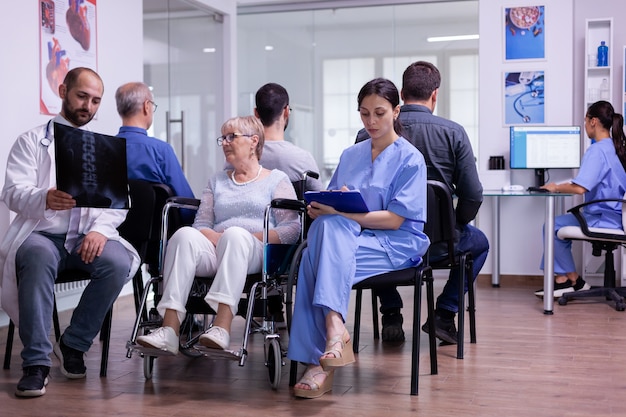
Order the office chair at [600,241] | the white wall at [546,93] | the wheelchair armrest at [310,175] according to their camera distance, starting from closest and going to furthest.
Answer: the wheelchair armrest at [310,175] → the office chair at [600,241] → the white wall at [546,93]

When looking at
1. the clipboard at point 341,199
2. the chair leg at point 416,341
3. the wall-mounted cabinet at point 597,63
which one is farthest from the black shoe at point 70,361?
the wall-mounted cabinet at point 597,63

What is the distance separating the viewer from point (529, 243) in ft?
20.2

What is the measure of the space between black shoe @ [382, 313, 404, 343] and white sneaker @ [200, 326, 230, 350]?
125 cm

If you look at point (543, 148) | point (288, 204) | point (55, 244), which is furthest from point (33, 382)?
point (543, 148)

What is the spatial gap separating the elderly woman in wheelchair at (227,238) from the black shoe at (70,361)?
1.59 ft

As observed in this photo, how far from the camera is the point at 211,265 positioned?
3.06m

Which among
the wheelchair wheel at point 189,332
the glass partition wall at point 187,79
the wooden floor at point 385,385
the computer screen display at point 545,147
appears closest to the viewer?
the wooden floor at point 385,385

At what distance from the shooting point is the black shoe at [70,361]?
3164 mm

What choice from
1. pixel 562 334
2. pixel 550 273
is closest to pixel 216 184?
pixel 562 334

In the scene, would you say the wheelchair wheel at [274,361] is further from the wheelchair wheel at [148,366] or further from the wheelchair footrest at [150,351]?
the wheelchair wheel at [148,366]

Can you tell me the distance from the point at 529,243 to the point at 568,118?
0.95 m

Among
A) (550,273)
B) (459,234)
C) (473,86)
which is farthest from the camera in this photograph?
(473,86)

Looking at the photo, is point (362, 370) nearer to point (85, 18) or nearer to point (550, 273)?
point (550, 273)

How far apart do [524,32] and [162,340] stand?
4227 mm
